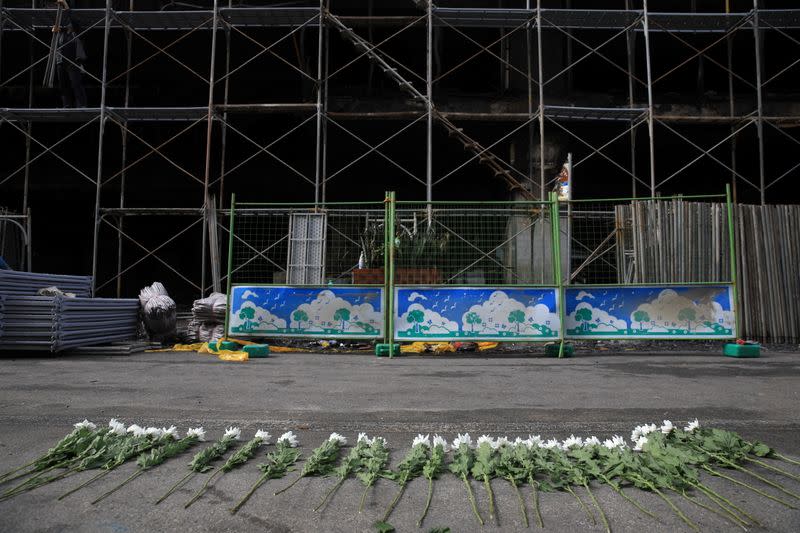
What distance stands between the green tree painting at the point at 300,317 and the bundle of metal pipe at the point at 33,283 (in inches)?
Answer: 161

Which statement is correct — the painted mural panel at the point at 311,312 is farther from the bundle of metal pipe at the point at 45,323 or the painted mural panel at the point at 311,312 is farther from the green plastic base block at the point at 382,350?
the bundle of metal pipe at the point at 45,323

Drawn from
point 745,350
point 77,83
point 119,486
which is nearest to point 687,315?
point 745,350

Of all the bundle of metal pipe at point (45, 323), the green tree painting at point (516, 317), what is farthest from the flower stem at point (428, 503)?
the bundle of metal pipe at point (45, 323)

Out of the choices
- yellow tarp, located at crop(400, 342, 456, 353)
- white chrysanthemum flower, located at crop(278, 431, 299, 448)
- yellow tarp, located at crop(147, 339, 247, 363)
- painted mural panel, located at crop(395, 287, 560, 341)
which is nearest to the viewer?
white chrysanthemum flower, located at crop(278, 431, 299, 448)

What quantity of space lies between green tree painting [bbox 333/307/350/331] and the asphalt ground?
21.9 inches

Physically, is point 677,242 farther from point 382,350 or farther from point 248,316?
point 248,316

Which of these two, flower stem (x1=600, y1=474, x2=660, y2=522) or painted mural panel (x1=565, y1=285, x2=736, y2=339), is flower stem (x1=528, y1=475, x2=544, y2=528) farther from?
painted mural panel (x1=565, y1=285, x2=736, y2=339)

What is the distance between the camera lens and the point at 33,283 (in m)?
8.25

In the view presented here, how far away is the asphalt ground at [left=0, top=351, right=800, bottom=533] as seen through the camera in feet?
7.38

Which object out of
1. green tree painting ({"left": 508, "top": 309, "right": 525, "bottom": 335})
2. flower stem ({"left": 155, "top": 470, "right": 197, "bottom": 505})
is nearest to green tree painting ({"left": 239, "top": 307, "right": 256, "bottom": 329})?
green tree painting ({"left": 508, "top": 309, "right": 525, "bottom": 335})

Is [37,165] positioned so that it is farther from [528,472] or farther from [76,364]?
[528,472]

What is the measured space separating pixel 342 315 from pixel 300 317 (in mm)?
640

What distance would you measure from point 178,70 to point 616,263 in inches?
505

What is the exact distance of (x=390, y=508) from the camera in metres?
2.32
